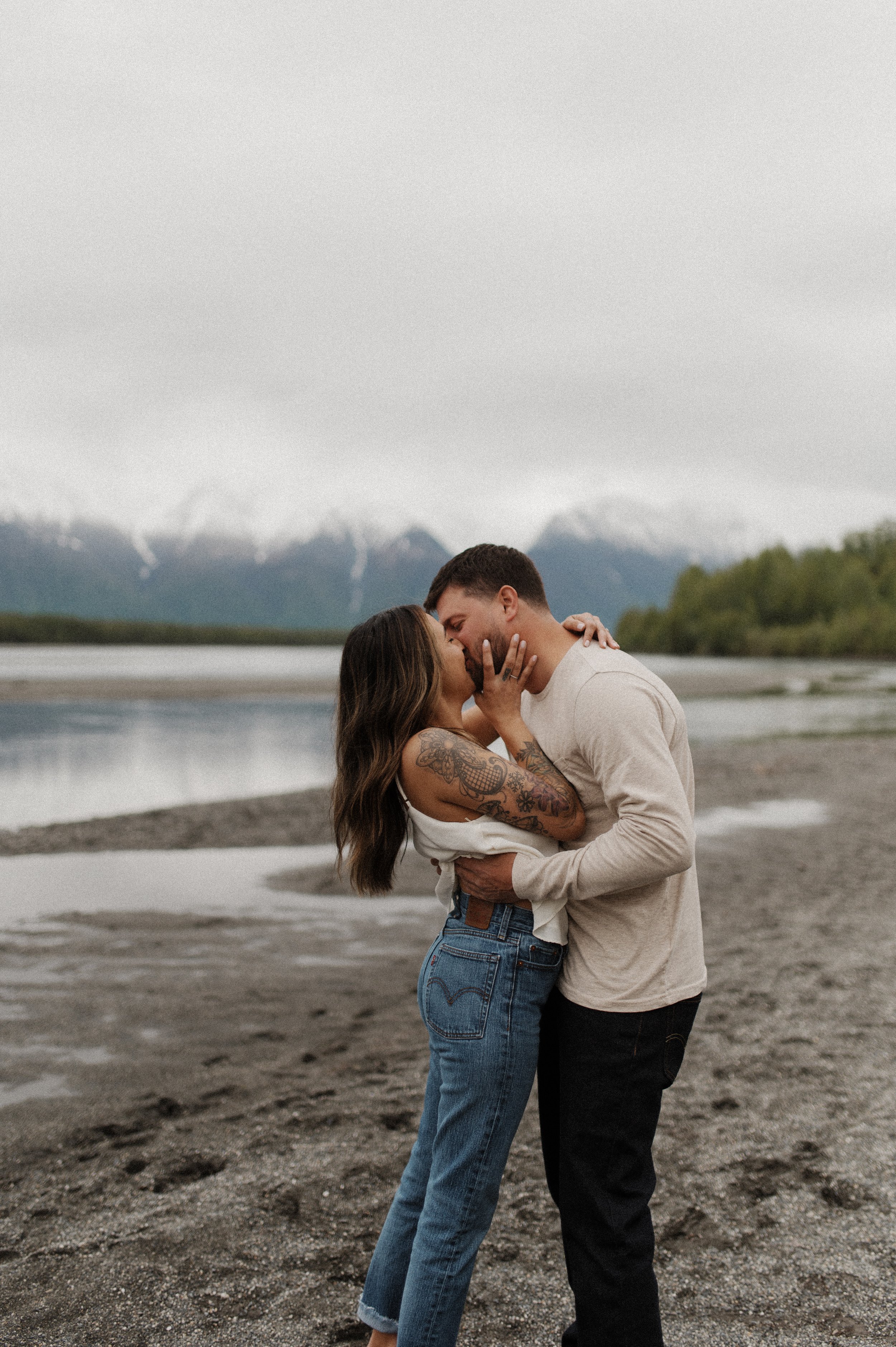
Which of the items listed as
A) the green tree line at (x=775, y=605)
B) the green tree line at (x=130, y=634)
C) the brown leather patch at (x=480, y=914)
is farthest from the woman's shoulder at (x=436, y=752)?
the green tree line at (x=130, y=634)

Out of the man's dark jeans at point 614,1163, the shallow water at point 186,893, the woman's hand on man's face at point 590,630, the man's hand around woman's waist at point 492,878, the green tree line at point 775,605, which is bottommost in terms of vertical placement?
the shallow water at point 186,893

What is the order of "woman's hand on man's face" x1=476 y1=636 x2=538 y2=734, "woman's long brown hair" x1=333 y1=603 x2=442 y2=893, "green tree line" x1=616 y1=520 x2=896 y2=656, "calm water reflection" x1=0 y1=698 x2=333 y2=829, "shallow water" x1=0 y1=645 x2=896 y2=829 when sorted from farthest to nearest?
"green tree line" x1=616 y1=520 x2=896 y2=656 < "shallow water" x1=0 y1=645 x2=896 y2=829 < "calm water reflection" x1=0 y1=698 x2=333 y2=829 < "woman's hand on man's face" x1=476 y1=636 x2=538 y2=734 < "woman's long brown hair" x1=333 y1=603 x2=442 y2=893

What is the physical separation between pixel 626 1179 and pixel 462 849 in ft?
3.18

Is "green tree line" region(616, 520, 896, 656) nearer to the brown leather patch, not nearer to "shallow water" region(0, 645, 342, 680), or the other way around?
"shallow water" region(0, 645, 342, 680)

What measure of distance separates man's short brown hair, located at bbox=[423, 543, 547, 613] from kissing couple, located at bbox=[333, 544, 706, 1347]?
0.54 feet

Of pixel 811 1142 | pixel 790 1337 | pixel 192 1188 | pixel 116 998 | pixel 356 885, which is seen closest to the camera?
pixel 356 885

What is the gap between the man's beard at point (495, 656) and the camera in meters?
2.83

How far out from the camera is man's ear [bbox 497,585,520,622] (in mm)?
2818

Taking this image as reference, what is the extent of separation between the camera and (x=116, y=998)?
6652mm

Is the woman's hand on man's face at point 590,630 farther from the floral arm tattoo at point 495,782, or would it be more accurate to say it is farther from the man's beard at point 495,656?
the floral arm tattoo at point 495,782

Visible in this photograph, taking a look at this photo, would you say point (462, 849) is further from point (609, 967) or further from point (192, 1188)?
point (192, 1188)

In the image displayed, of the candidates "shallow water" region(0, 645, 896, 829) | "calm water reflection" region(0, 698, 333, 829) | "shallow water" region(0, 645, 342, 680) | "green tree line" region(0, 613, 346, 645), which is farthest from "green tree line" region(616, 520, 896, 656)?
"calm water reflection" region(0, 698, 333, 829)

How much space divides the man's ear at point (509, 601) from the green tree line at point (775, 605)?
10509 cm

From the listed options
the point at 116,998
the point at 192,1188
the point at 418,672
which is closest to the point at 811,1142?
the point at 192,1188
